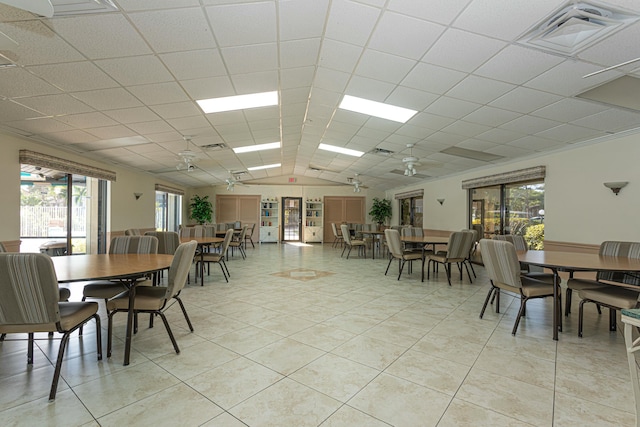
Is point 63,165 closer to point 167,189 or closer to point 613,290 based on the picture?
point 167,189

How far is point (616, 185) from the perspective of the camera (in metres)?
4.12

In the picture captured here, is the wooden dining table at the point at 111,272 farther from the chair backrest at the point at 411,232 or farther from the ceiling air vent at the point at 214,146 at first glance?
the chair backrest at the point at 411,232

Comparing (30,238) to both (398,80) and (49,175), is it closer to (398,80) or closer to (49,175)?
(49,175)

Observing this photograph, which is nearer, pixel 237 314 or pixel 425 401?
pixel 425 401

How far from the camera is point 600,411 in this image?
160 centimetres

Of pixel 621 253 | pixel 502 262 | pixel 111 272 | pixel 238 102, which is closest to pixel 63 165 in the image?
pixel 238 102

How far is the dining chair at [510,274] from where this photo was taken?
2.73 m

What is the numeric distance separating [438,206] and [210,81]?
7.33m

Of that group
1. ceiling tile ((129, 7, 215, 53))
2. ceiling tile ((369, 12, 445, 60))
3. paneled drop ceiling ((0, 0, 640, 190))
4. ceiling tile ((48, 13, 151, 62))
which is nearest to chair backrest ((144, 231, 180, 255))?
paneled drop ceiling ((0, 0, 640, 190))

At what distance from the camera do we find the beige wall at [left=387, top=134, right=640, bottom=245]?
4.07 meters

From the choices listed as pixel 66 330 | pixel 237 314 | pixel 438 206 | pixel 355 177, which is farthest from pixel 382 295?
pixel 355 177

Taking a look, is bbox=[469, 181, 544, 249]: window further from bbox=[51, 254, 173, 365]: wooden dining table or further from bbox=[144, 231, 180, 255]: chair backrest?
bbox=[144, 231, 180, 255]: chair backrest

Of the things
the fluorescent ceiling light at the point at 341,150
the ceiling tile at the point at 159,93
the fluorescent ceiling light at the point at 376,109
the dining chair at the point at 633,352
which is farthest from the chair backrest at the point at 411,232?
the dining chair at the point at 633,352

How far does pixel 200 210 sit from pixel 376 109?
896 cm
